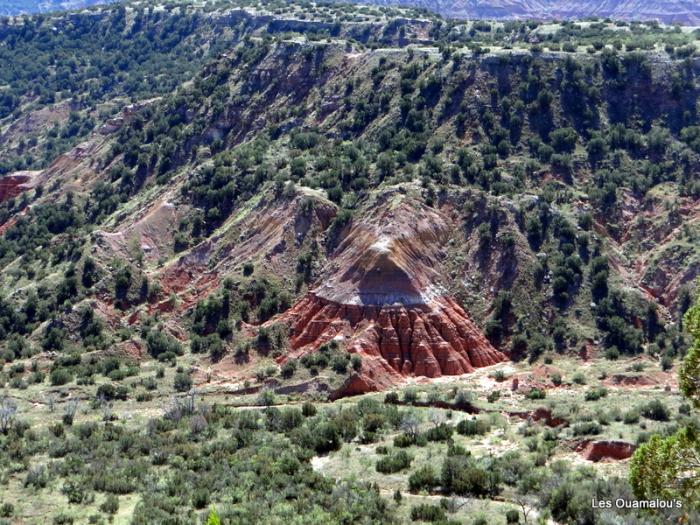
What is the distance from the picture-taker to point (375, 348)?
172ft

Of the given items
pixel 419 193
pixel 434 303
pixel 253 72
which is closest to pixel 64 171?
pixel 253 72

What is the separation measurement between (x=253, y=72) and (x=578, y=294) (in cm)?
3883

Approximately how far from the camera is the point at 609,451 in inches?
1430

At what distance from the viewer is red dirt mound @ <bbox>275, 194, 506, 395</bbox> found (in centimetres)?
5219

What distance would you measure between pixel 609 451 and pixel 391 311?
19.6 metres

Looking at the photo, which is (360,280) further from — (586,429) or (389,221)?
(586,429)

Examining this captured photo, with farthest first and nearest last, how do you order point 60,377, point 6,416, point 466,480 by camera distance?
point 60,377
point 6,416
point 466,480

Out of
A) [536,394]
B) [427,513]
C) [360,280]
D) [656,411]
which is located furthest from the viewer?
[360,280]

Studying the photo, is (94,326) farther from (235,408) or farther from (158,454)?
(158,454)

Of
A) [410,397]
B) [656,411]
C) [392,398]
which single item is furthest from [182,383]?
[656,411]

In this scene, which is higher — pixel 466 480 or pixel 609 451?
→ pixel 466 480

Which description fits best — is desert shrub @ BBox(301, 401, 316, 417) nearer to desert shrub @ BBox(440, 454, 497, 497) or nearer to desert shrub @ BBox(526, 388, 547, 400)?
desert shrub @ BBox(526, 388, 547, 400)

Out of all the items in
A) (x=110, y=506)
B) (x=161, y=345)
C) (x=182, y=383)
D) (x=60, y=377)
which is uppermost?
(x=110, y=506)

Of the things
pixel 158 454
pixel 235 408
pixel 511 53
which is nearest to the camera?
pixel 158 454
